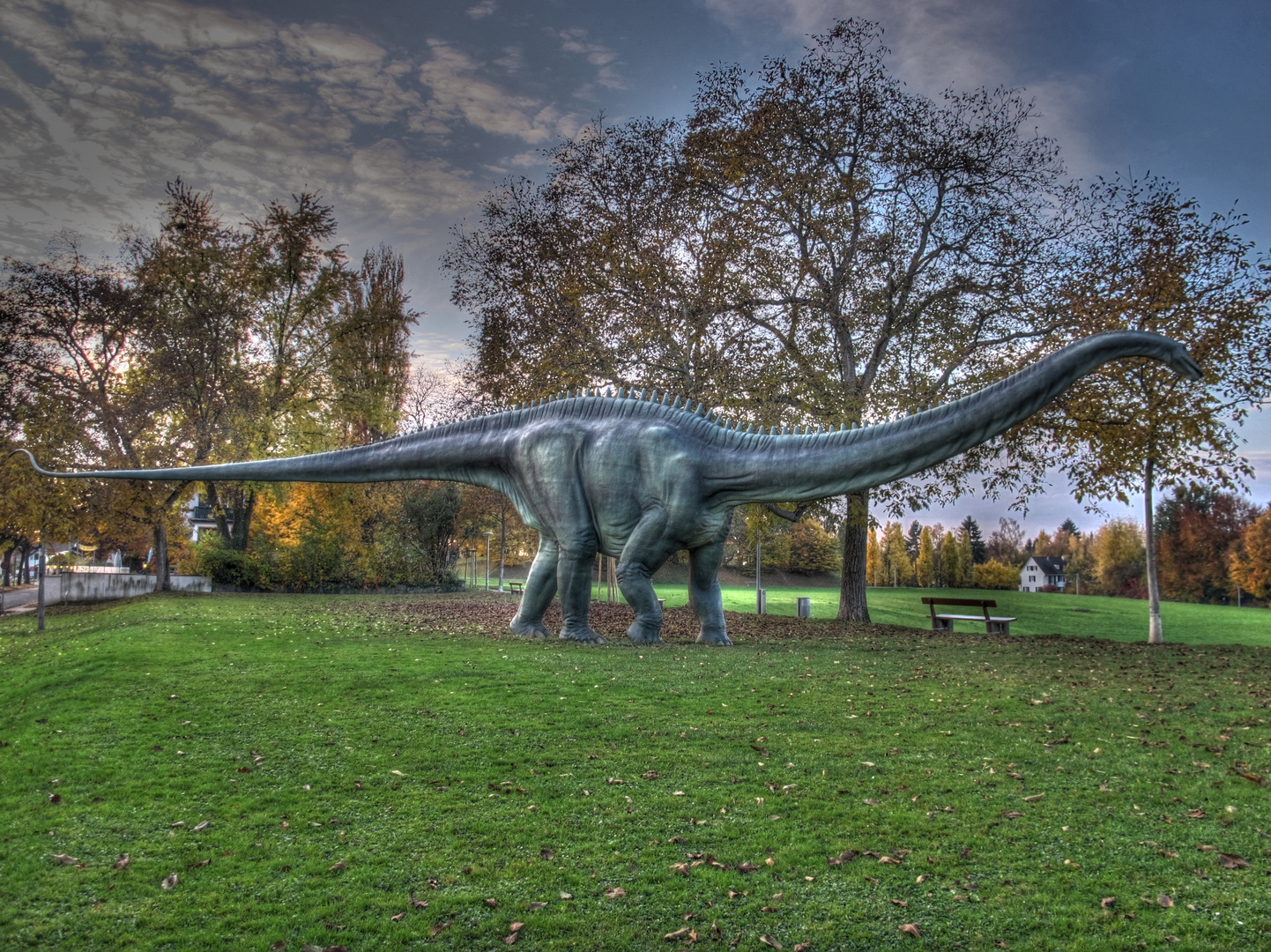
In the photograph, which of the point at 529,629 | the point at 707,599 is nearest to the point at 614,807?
the point at 707,599

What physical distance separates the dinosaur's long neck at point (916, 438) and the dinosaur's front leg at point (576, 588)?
8.04 feet

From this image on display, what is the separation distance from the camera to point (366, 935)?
3582 mm

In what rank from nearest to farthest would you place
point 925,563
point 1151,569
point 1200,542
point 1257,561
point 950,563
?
point 1151,569
point 1257,561
point 1200,542
point 950,563
point 925,563

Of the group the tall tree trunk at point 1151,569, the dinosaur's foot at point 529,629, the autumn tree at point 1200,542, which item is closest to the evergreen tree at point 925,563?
the autumn tree at point 1200,542

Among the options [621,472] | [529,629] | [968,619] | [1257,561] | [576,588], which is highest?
[621,472]

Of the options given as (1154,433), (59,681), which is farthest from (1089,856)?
(1154,433)

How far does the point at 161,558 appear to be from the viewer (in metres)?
22.8

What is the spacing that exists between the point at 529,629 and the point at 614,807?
7.84 metres

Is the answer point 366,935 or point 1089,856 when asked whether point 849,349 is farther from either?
point 366,935

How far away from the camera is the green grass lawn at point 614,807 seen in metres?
3.73

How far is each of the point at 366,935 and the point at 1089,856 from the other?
405 centimetres

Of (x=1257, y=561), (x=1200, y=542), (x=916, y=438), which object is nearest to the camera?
(x=916, y=438)

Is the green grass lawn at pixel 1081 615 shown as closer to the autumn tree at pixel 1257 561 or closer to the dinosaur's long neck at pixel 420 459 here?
the autumn tree at pixel 1257 561

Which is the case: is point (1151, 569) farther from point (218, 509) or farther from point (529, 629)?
point (218, 509)
